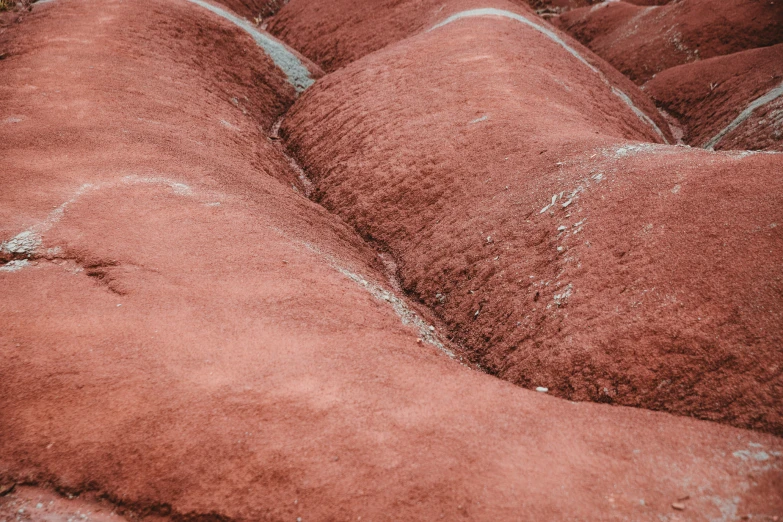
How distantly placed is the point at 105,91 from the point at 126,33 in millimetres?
3973

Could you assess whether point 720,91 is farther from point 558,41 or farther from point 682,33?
point 558,41

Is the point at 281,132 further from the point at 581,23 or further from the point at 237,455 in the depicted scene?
the point at 581,23

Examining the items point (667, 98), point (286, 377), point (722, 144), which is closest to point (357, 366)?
point (286, 377)

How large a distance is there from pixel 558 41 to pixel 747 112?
6600 millimetres

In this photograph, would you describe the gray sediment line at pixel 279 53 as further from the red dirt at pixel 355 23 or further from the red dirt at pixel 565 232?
A: the red dirt at pixel 565 232

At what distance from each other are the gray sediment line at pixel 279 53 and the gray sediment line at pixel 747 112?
14184 mm

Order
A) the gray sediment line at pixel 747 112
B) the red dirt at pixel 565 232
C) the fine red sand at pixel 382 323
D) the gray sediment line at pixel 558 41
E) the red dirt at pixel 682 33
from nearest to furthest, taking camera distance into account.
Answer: the fine red sand at pixel 382 323 < the red dirt at pixel 565 232 < the gray sediment line at pixel 747 112 < the gray sediment line at pixel 558 41 < the red dirt at pixel 682 33

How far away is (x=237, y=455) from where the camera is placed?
12.2ft

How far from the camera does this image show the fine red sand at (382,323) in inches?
140

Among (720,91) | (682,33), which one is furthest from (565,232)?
(682,33)

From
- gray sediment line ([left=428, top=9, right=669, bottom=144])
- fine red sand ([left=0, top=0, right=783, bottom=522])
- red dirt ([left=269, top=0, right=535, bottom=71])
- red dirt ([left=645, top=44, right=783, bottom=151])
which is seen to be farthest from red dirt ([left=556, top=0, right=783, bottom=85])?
fine red sand ([left=0, top=0, right=783, bottom=522])

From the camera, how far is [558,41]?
1731 centimetres

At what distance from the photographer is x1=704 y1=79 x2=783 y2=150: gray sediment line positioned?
14719 mm

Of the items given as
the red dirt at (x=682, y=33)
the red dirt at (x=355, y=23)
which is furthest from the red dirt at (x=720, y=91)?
the red dirt at (x=355, y=23)
